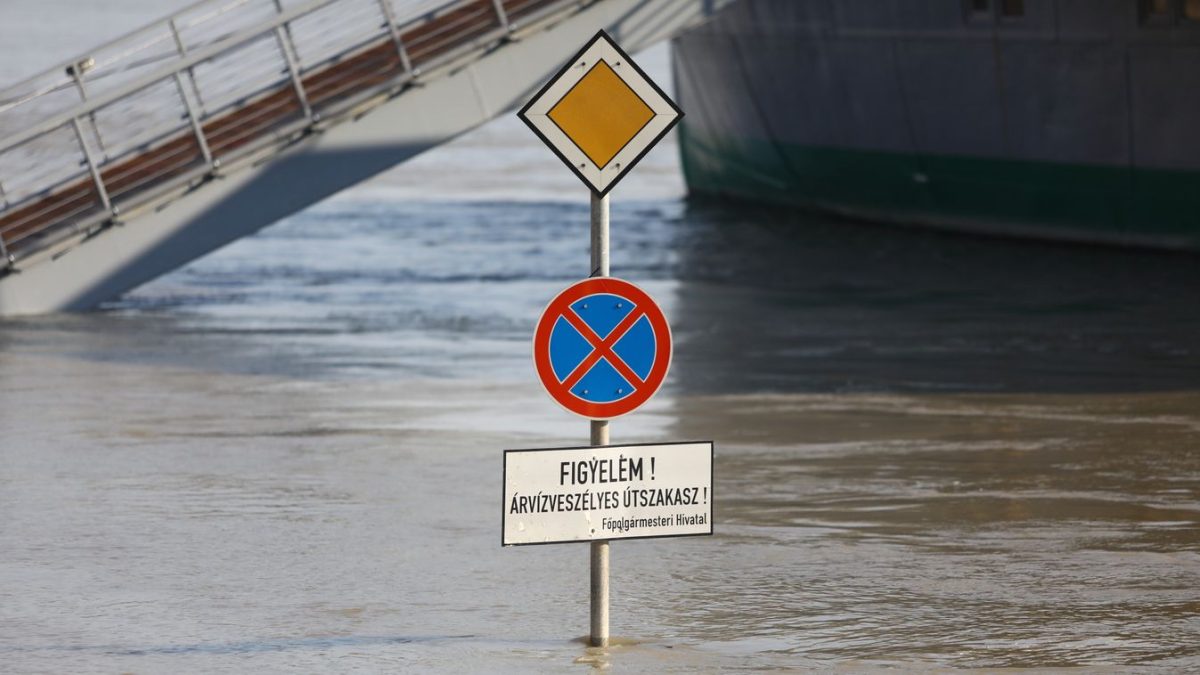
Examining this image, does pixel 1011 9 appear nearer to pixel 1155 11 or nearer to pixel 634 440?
pixel 1155 11

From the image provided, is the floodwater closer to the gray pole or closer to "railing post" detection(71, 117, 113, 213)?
the gray pole

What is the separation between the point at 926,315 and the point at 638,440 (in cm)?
680

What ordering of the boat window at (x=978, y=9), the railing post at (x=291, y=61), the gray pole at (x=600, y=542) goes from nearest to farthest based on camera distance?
1. the gray pole at (x=600, y=542)
2. the railing post at (x=291, y=61)
3. the boat window at (x=978, y=9)

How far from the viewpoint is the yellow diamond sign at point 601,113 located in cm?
725

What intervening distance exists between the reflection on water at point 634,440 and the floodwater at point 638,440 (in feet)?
0.11

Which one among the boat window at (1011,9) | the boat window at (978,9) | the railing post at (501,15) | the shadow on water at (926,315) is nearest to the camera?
the shadow on water at (926,315)

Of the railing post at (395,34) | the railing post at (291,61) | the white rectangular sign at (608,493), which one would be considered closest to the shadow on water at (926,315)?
the railing post at (395,34)

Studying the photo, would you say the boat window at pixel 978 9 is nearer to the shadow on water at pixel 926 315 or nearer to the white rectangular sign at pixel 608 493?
the shadow on water at pixel 926 315

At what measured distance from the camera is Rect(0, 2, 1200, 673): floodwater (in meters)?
8.05

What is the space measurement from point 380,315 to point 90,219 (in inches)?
107

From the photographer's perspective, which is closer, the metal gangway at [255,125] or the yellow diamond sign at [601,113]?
the yellow diamond sign at [601,113]

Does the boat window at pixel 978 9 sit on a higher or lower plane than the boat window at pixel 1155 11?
higher

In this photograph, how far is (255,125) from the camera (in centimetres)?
1948

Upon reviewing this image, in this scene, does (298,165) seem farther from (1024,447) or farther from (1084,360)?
(1024,447)
